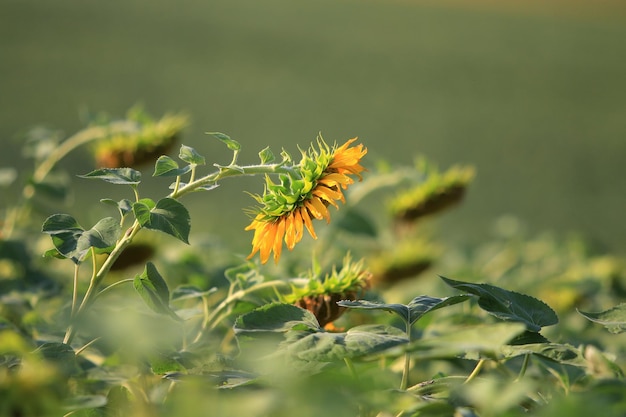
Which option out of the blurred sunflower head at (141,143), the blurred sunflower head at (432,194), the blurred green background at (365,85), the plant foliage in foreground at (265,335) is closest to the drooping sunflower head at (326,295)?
the plant foliage in foreground at (265,335)

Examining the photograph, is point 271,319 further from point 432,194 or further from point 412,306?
point 432,194

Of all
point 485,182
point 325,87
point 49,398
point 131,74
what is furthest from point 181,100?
point 49,398

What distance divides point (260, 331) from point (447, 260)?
3.18ft

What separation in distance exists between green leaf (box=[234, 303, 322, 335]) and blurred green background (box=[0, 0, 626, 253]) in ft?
5.34

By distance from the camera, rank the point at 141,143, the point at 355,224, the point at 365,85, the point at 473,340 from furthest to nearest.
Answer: the point at 365,85
the point at 355,224
the point at 141,143
the point at 473,340

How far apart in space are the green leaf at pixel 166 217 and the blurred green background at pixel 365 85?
1604 mm

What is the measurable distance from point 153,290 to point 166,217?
0.04 meters

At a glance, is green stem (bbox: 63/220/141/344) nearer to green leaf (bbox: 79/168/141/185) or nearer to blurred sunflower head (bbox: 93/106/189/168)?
green leaf (bbox: 79/168/141/185)

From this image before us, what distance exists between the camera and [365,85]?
3268mm

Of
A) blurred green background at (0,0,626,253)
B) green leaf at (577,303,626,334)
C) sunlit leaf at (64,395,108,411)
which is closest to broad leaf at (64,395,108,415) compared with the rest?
sunlit leaf at (64,395,108,411)

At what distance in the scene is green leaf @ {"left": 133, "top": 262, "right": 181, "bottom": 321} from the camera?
427 mm

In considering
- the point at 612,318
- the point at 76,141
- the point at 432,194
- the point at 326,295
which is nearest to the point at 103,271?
the point at 326,295

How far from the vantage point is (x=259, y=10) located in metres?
3.78

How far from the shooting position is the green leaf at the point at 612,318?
16.5 inches
